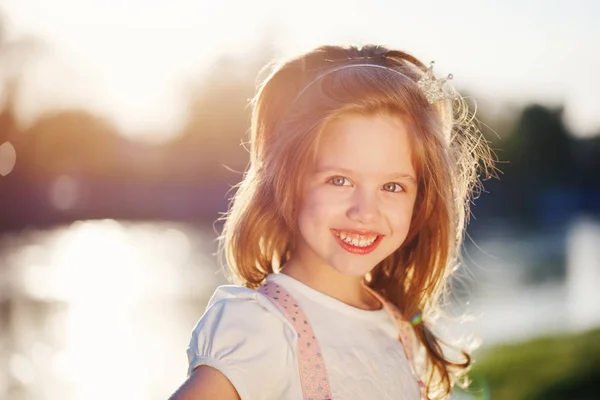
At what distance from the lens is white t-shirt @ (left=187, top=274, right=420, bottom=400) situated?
189 centimetres

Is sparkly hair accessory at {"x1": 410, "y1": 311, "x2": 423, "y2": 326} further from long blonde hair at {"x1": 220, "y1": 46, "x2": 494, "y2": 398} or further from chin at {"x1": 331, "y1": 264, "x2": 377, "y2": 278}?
chin at {"x1": 331, "y1": 264, "x2": 377, "y2": 278}

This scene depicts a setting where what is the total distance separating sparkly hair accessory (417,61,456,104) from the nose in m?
0.41

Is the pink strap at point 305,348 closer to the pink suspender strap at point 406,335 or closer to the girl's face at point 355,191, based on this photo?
the girl's face at point 355,191

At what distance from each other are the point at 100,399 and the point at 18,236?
16.9 meters

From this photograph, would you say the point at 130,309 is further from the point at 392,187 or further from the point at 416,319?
the point at 392,187

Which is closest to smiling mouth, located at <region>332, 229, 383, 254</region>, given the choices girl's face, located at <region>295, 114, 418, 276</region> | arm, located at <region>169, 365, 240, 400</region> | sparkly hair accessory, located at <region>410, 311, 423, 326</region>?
girl's face, located at <region>295, 114, 418, 276</region>

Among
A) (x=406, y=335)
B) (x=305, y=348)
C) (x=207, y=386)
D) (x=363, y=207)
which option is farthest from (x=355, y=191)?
(x=207, y=386)

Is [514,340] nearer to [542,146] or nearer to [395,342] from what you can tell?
[395,342]

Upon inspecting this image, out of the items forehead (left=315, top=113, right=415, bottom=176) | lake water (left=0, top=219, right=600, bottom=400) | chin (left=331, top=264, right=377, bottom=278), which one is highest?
forehead (left=315, top=113, right=415, bottom=176)

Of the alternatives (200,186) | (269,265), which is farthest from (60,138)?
(269,265)

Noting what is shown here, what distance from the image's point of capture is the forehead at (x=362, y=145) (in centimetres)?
214

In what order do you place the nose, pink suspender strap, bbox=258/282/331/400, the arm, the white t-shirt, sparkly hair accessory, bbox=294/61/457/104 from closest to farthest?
the arm → the white t-shirt → pink suspender strap, bbox=258/282/331/400 → the nose → sparkly hair accessory, bbox=294/61/457/104

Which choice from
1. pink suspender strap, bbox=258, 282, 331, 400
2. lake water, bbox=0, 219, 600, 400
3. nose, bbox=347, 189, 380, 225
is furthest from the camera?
lake water, bbox=0, 219, 600, 400

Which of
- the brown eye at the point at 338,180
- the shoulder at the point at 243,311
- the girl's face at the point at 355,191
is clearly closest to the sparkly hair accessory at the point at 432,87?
the girl's face at the point at 355,191
